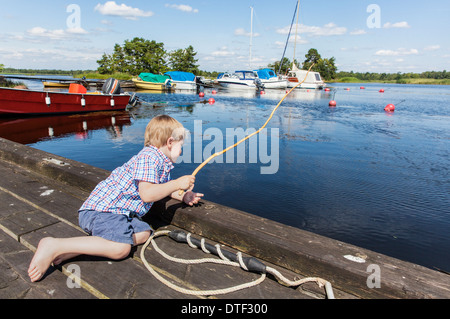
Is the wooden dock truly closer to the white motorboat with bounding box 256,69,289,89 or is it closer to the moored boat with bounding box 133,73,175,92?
the moored boat with bounding box 133,73,175,92

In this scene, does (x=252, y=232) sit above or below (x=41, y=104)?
below

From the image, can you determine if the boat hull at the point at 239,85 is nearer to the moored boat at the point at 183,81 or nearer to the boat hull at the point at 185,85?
the moored boat at the point at 183,81

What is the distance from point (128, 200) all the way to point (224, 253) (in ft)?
2.97

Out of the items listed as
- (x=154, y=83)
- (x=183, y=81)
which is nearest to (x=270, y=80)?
(x=183, y=81)

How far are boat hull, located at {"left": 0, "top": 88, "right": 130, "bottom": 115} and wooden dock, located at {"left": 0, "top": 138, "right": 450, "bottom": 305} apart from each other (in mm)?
13096

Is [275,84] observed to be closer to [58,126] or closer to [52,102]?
[52,102]

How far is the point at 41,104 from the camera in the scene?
13.8m

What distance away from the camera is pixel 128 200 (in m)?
2.27

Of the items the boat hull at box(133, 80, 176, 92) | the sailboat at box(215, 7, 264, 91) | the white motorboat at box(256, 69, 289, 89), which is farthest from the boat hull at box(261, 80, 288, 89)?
the boat hull at box(133, 80, 176, 92)

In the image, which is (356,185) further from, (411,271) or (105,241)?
(105,241)

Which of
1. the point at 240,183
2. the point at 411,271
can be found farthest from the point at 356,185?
the point at 411,271

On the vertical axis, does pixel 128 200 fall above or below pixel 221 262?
above

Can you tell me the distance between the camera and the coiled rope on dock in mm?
1728
